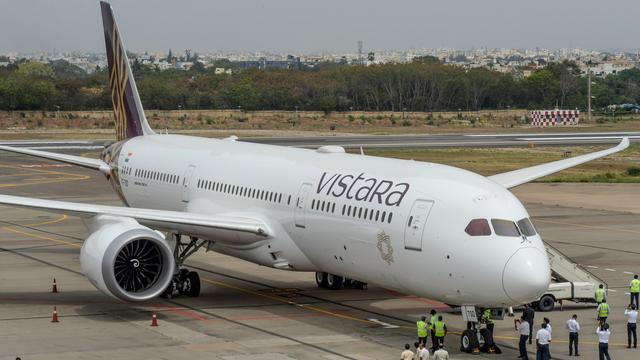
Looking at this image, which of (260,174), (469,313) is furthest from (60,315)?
(469,313)

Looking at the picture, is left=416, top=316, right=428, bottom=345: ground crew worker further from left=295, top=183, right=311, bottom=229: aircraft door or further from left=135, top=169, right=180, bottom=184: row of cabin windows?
left=135, top=169, right=180, bottom=184: row of cabin windows

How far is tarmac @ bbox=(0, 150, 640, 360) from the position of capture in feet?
100

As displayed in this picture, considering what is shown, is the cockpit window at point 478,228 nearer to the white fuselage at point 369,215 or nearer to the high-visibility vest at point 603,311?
the white fuselage at point 369,215

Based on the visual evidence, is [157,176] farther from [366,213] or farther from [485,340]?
[485,340]

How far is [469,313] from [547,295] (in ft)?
24.3

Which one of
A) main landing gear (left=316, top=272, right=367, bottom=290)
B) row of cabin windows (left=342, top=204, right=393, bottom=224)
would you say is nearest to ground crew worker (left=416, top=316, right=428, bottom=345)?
row of cabin windows (left=342, top=204, right=393, bottom=224)

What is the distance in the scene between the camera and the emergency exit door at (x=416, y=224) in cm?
3061

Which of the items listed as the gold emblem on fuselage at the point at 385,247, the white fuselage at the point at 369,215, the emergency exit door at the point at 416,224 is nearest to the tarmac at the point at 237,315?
the white fuselage at the point at 369,215

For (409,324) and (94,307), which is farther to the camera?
(94,307)

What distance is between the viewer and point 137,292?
34750 mm

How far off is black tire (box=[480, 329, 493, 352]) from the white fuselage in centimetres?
106

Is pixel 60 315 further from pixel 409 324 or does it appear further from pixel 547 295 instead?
pixel 547 295

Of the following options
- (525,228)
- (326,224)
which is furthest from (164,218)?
(525,228)

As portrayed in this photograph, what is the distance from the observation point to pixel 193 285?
39062mm
